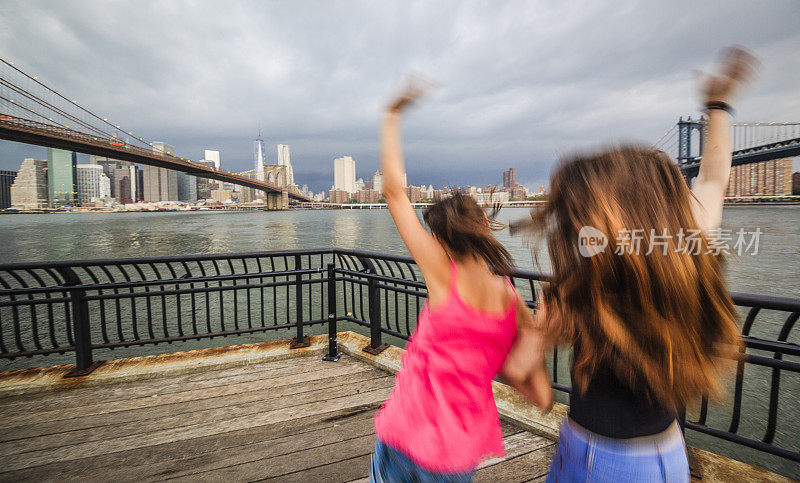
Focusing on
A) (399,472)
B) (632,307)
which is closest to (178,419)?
(399,472)

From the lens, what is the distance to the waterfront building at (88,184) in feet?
276

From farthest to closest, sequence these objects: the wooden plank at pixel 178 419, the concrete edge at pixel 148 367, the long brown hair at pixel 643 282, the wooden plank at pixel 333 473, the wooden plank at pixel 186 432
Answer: the concrete edge at pixel 148 367
the wooden plank at pixel 178 419
the wooden plank at pixel 186 432
the wooden plank at pixel 333 473
the long brown hair at pixel 643 282

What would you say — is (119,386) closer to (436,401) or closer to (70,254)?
(436,401)

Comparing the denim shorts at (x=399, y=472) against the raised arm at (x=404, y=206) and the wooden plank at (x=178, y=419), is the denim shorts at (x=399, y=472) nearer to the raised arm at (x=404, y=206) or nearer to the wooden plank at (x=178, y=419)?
the raised arm at (x=404, y=206)

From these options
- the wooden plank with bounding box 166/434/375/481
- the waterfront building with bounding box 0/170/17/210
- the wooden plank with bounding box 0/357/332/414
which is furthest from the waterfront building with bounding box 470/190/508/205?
the waterfront building with bounding box 0/170/17/210

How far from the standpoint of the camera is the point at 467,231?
100 centimetres

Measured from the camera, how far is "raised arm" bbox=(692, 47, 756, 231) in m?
0.93

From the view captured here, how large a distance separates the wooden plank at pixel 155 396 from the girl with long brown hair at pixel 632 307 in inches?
117

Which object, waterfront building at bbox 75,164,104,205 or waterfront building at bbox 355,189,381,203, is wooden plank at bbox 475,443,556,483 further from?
waterfront building at bbox 75,164,104,205

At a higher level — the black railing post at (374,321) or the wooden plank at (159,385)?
the black railing post at (374,321)

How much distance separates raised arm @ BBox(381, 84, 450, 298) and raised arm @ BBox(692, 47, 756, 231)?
661 mm

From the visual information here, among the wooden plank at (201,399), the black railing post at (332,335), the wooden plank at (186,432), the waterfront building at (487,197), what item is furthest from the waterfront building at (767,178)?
the waterfront building at (487,197)

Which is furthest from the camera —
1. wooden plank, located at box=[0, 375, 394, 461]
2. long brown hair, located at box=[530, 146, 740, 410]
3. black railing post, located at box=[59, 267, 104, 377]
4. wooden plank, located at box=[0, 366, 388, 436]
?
black railing post, located at box=[59, 267, 104, 377]

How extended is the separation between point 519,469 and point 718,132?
2.12 m
